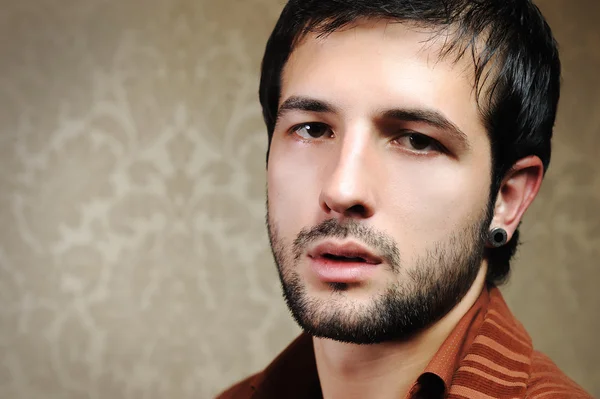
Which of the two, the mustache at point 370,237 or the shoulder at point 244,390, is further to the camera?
Result: the shoulder at point 244,390

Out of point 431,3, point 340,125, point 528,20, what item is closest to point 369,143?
point 340,125

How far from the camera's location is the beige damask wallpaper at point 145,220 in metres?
2.49

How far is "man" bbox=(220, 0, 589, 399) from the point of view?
1.04 meters

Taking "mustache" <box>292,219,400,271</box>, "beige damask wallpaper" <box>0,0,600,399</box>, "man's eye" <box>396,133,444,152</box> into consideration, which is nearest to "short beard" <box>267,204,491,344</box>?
"mustache" <box>292,219,400,271</box>

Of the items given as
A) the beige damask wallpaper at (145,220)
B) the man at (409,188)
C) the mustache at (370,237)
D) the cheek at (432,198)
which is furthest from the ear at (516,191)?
the beige damask wallpaper at (145,220)

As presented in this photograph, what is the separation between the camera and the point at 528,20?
1189 mm

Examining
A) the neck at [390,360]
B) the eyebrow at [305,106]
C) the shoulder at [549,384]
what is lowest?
the shoulder at [549,384]

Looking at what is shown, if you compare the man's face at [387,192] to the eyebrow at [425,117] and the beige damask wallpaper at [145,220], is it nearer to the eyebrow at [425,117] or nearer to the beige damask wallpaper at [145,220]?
the eyebrow at [425,117]

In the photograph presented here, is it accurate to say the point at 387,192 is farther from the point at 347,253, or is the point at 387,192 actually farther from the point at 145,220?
the point at 145,220

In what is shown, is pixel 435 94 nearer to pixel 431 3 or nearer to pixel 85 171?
pixel 431 3

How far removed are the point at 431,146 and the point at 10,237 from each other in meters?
1.91

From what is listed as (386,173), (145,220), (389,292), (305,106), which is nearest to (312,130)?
(305,106)

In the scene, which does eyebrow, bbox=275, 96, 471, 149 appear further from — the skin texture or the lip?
the lip

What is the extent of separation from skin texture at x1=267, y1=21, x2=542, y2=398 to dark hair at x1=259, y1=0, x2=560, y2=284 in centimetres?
2
